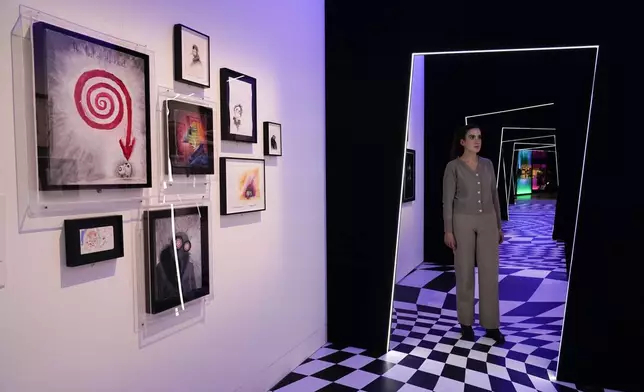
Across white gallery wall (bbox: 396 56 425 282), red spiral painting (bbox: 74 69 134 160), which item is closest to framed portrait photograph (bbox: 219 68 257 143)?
red spiral painting (bbox: 74 69 134 160)

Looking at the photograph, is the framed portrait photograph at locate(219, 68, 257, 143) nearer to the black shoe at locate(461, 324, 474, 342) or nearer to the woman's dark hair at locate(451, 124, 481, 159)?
the woman's dark hair at locate(451, 124, 481, 159)

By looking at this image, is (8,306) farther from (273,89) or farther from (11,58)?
(273,89)

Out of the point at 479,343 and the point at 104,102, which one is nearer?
the point at 104,102

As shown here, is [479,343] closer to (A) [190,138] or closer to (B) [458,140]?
(B) [458,140]

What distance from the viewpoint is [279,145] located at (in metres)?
2.72

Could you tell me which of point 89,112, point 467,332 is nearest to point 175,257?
point 89,112

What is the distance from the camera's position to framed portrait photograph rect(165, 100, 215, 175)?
1.88 m

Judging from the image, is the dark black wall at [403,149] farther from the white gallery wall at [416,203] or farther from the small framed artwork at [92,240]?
the small framed artwork at [92,240]

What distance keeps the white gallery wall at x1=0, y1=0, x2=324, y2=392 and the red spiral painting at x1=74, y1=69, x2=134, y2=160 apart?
168 mm

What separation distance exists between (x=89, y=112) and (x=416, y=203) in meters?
4.49

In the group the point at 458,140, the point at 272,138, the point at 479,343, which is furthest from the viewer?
the point at 458,140

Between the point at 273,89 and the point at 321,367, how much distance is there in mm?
1817

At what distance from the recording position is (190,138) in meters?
1.97

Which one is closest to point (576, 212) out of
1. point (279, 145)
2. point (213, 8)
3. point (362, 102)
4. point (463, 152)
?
point (463, 152)
